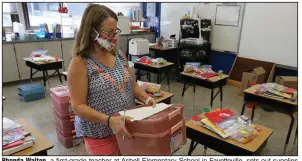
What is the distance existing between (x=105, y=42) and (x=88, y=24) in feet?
0.43

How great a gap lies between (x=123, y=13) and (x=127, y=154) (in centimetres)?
539

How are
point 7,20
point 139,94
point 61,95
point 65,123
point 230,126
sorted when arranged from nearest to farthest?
point 139,94 < point 230,126 < point 61,95 < point 65,123 < point 7,20

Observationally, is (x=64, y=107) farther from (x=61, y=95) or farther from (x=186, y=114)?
(x=186, y=114)

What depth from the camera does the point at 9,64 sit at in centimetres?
454

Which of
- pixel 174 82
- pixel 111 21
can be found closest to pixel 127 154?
pixel 111 21

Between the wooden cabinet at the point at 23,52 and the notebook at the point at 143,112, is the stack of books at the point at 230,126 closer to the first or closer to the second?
the notebook at the point at 143,112

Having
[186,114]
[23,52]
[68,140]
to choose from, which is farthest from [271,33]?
[23,52]

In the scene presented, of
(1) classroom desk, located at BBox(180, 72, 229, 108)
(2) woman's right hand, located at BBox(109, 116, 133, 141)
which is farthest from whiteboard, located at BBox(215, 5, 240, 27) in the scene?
(2) woman's right hand, located at BBox(109, 116, 133, 141)

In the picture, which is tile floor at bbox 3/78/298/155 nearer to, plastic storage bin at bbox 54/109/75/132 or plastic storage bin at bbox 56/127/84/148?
plastic storage bin at bbox 56/127/84/148

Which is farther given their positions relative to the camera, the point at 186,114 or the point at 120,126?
the point at 186,114

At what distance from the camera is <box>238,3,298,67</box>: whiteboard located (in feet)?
13.1

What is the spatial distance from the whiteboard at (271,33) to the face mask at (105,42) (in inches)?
149

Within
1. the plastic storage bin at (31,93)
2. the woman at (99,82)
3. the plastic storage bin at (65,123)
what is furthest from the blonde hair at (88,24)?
the plastic storage bin at (31,93)

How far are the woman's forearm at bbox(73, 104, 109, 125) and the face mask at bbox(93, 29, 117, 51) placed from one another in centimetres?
34
